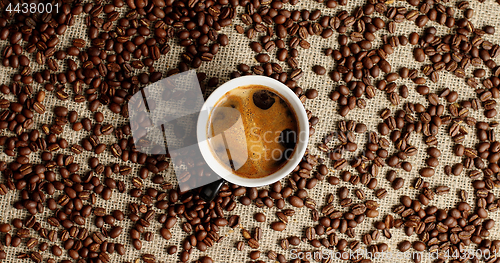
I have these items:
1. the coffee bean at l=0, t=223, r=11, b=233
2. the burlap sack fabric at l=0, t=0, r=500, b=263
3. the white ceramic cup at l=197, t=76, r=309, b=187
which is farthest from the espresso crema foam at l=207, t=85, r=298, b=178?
the coffee bean at l=0, t=223, r=11, b=233

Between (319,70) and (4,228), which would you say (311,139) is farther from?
(4,228)

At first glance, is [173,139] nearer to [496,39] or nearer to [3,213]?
[3,213]

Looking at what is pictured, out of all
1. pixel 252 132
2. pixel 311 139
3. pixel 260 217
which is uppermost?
pixel 252 132

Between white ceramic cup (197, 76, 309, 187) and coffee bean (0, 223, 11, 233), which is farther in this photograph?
coffee bean (0, 223, 11, 233)

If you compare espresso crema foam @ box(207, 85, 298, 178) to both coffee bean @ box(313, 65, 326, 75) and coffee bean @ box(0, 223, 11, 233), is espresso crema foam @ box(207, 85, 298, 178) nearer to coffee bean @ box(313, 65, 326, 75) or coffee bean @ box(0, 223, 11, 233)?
coffee bean @ box(313, 65, 326, 75)

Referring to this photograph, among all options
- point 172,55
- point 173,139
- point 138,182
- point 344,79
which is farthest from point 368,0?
point 138,182

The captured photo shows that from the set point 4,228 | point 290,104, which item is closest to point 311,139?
point 290,104
